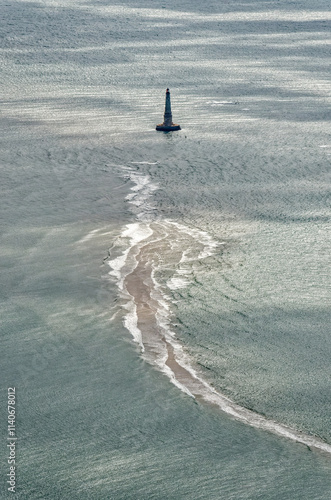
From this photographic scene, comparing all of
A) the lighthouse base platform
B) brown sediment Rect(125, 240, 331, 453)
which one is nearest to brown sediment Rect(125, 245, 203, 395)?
brown sediment Rect(125, 240, 331, 453)

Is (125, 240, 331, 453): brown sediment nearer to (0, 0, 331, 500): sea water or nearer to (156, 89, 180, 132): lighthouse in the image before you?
(0, 0, 331, 500): sea water

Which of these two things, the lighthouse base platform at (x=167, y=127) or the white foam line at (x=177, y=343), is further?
the lighthouse base platform at (x=167, y=127)

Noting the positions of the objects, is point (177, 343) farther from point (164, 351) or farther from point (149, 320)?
point (149, 320)

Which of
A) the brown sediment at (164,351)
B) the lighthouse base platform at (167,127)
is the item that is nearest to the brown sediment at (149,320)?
the brown sediment at (164,351)

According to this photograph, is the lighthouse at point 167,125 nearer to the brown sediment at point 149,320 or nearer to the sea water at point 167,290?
the sea water at point 167,290

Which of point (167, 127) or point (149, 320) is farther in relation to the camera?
point (167, 127)

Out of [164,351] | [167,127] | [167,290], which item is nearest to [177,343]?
[164,351]

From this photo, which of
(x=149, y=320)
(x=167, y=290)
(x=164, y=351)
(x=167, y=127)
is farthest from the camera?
(x=167, y=127)

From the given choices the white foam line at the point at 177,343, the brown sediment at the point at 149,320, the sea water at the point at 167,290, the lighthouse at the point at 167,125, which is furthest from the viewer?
the lighthouse at the point at 167,125

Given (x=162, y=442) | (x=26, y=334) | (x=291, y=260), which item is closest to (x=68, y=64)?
(x=291, y=260)
